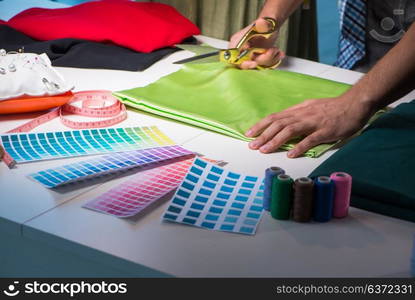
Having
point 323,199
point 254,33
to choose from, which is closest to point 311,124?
point 323,199

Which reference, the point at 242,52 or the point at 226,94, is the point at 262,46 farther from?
the point at 226,94

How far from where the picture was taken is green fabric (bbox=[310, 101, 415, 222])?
1.06 metres

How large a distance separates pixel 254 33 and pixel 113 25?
0.41 meters

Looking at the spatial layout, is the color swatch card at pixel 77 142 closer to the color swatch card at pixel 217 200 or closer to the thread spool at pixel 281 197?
the color swatch card at pixel 217 200

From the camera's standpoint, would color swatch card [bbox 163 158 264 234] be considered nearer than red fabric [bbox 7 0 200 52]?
Yes

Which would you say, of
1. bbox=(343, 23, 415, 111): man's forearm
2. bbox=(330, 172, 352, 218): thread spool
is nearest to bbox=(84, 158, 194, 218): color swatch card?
bbox=(330, 172, 352, 218): thread spool

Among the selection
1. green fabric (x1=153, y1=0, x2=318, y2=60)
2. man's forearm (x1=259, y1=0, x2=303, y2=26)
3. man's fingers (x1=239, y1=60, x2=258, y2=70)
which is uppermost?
man's forearm (x1=259, y1=0, x2=303, y2=26)

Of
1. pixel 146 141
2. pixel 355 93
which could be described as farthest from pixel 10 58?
pixel 355 93

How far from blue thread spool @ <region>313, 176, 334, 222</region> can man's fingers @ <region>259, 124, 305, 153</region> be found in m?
0.25

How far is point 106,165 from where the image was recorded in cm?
117

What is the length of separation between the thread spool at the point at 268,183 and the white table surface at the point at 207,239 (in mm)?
28

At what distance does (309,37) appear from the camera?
8.87 ft

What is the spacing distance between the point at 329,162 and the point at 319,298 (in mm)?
322

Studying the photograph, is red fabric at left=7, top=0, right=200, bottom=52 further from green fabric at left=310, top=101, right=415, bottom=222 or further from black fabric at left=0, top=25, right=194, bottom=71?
green fabric at left=310, top=101, right=415, bottom=222
